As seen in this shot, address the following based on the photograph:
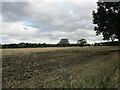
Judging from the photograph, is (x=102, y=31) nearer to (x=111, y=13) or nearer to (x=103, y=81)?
(x=111, y=13)

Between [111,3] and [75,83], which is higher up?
[111,3]

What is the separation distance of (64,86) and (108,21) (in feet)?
78.9

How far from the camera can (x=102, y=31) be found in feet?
99.8

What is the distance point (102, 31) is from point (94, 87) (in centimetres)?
2457

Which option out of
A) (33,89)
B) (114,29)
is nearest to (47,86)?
(33,89)

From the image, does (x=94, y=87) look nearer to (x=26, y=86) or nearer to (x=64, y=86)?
(x=64, y=86)

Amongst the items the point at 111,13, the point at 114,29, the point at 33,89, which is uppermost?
the point at 111,13

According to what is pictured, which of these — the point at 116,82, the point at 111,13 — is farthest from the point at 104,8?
the point at 116,82

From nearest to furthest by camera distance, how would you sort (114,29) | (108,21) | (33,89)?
1. (33,89)
2. (114,29)
3. (108,21)

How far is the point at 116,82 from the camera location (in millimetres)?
8070

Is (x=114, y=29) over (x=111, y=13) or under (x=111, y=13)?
under

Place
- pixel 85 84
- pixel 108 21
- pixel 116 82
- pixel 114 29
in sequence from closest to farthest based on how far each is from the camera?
pixel 85 84, pixel 116 82, pixel 114 29, pixel 108 21

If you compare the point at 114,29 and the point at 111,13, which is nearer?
the point at 114,29

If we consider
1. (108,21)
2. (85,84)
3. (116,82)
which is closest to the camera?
(85,84)
